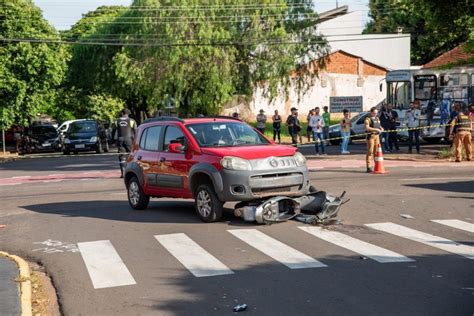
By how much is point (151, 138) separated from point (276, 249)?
4.99m

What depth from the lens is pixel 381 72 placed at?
2453 inches

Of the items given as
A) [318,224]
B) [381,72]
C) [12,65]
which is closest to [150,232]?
[318,224]

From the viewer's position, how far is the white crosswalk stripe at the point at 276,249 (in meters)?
9.39

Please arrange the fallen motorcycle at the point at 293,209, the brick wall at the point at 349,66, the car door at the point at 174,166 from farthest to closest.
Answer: the brick wall at the point at 349,66
the car door at the point at 174,166
the fallen motorcycle at the point at 293,209

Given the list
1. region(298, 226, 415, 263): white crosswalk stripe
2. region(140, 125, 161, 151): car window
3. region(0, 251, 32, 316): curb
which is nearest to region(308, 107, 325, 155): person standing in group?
region(140, 125, 161, 151): car window

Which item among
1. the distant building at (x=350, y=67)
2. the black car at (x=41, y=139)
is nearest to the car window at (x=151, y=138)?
the black car at (x=41, y=139)

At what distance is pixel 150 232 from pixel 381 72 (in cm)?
5242

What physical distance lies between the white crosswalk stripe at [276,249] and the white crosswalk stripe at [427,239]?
1.95 m

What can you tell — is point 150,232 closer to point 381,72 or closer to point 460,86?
point 460,86

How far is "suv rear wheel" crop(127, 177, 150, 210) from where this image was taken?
579 inches

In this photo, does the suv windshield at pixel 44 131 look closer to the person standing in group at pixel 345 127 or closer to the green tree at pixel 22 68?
the green tree at pixel 22 68

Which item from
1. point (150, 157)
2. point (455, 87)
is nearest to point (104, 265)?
point (150, 157)

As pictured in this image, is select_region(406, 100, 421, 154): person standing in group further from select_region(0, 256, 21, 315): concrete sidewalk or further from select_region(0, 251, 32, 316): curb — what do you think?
select_region(0, 256, 21, 315): concrete sidewalk

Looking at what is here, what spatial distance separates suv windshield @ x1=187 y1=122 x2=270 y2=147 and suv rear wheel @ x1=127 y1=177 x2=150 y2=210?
1.90 m
